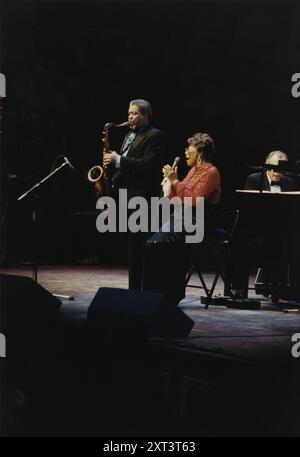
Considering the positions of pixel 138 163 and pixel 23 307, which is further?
pixel 138 163

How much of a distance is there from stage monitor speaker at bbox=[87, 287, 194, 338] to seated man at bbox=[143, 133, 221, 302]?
179cm

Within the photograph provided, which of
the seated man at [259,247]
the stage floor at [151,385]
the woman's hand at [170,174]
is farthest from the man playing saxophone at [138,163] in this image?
the stage floor at [151,385]

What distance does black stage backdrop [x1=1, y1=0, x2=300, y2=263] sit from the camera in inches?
417

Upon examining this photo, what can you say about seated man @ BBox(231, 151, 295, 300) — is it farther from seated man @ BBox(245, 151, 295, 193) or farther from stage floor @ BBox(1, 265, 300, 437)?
stage floor @ BBox(1, 265, 300, 437)

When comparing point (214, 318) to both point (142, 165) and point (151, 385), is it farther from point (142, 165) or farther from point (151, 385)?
point (151, 385)

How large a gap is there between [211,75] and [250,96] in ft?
1.63

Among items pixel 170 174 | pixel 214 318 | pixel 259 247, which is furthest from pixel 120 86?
pixel 214 318

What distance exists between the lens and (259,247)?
7.93 metres

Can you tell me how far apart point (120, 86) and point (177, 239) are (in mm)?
4131

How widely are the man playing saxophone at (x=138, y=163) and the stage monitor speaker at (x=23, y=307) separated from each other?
67.0 inches

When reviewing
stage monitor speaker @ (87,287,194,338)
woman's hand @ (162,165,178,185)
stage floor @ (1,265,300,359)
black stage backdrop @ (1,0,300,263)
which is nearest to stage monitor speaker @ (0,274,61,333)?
stage monitor speaker @ (87,287,194,338)

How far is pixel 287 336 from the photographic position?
20.0ft
